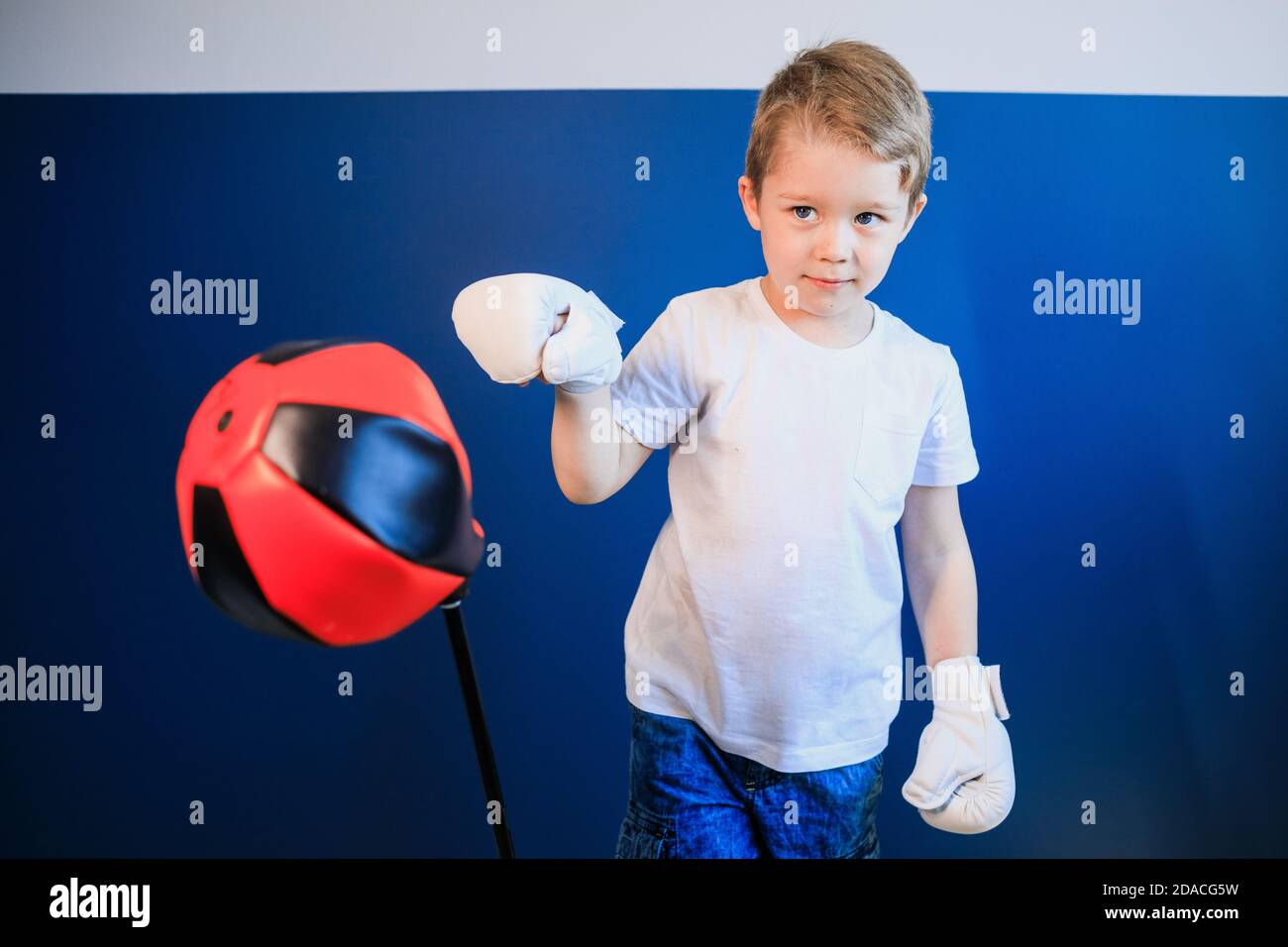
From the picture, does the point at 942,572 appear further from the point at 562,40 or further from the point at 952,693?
the point at 562,40

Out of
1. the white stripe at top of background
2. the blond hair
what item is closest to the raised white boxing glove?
the blond hair

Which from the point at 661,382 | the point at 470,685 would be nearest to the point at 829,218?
the point at 661,382

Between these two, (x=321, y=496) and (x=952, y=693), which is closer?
(x=321, y=496)

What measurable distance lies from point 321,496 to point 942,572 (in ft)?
2.23

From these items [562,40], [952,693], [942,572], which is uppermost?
[562,40]

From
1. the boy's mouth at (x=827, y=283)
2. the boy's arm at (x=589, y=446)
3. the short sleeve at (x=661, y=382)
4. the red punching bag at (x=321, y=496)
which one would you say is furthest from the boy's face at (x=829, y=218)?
the red punching bag at (x=321, y=496)

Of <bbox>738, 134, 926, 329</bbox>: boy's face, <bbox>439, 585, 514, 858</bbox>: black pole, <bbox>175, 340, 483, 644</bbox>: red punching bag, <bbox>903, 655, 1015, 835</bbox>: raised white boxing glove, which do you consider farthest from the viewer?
<bbox>903, 655, 1015, 835</bbox>: raised white boxing glove

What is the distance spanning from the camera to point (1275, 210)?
1.36 m

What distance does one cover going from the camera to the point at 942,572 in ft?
3.42

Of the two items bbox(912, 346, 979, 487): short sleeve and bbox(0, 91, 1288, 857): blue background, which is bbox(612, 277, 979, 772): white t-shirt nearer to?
bbox(912, 346, 979, 487): short sleeve

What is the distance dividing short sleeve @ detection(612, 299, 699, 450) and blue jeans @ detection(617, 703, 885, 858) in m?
0.29

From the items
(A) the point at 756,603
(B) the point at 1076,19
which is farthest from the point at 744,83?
(A) the point at 756,603

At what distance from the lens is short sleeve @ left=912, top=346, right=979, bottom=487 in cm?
100

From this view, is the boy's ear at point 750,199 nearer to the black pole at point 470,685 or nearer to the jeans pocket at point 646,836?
the black pole at point 470,685
